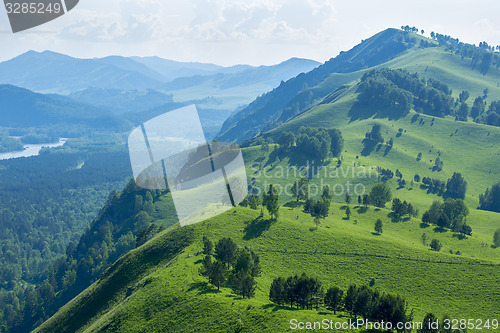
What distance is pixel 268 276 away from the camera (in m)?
83.2

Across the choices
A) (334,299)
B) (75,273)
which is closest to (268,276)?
(334,299)

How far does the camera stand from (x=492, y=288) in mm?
74188

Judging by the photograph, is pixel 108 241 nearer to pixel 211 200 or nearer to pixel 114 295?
pixel 211 200

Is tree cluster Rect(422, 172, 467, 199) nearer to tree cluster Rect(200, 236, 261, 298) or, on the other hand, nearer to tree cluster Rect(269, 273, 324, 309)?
tree cluster Rect(200, 236, 261, 298)

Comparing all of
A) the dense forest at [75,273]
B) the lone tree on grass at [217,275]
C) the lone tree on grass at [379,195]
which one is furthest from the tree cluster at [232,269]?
the lone tree on grass at [379,195]

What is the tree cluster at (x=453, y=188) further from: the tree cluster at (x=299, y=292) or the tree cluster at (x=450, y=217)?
the tree cluster at (x=299, y=292)

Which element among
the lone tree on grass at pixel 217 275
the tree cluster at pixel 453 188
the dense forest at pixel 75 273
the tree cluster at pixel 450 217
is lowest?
the dense forest at pixel 75 273

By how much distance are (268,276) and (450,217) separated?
91314mm

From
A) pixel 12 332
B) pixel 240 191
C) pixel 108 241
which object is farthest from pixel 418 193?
pixel 12 332

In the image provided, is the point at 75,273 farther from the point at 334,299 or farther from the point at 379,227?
the point at 334,299

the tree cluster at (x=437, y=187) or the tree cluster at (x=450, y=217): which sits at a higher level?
the tree cluster at (x=450, y=217)

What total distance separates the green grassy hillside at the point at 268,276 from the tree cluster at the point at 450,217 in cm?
650

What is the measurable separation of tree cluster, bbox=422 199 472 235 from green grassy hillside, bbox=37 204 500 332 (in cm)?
650

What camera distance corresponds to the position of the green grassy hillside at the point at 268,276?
61.8 metres
